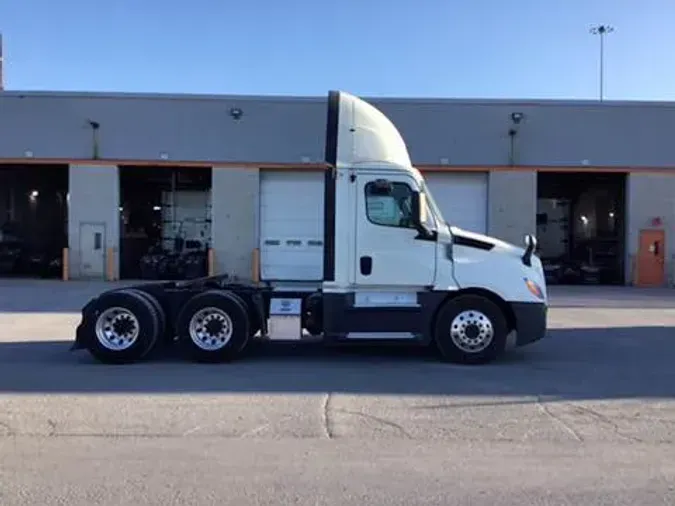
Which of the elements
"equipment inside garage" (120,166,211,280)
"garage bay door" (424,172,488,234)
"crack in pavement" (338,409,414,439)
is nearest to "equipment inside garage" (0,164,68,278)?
"equipment inside garage" (120,166,211,280)

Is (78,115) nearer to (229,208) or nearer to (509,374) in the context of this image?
(229,208)

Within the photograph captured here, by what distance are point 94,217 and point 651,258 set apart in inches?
808

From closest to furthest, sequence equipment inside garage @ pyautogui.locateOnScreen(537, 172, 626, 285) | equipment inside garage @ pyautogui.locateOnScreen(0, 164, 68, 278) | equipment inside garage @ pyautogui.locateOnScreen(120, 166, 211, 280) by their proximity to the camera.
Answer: equipment inside garage @ pyautogui.locateOnScreen(537, 172, 626, 285) → equipment inside garage @ pyautogui.locateOnScreen(120, 166, 211, 280) → equipment inside garage @ pyautogui.locateOnScreen(0, 164, 68, 278)

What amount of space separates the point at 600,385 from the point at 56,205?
35759 mm

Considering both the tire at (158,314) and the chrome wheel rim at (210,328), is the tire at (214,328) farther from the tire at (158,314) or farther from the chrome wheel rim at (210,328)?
the tire at (158,314)

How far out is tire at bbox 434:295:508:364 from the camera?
10805mm

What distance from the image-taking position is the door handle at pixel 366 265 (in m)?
10.8

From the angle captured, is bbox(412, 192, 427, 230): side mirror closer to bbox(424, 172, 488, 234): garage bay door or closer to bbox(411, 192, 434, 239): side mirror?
bbox(411, 192, 434, 239): side mirror

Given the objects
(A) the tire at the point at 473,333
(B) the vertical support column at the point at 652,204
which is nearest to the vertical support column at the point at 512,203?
(B) the vertical support column at the point at 652,204

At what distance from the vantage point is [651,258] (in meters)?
29.6

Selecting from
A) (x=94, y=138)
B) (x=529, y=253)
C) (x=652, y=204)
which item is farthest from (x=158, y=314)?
(x=652, y=204)

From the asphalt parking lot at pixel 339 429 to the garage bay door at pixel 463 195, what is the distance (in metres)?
17.8

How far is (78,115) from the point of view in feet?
96.5

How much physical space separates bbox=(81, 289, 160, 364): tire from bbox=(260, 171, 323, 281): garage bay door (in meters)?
17.4
